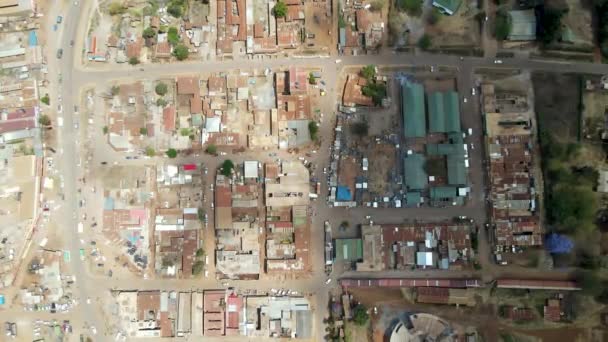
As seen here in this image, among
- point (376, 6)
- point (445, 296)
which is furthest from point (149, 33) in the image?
point (445, 296)

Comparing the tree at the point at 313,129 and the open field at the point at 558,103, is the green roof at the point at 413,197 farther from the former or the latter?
the open field at the point at 558,103

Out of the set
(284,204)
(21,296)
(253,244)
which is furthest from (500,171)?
(21,296)

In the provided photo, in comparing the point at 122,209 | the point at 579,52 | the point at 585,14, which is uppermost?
the point at 585,14

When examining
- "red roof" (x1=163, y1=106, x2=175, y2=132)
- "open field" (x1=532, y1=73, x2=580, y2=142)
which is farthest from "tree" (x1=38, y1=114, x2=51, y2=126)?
"open field" (x1=532, y1=73, x2=580, y2=142)

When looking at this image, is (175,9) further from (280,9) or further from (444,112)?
(444,112)

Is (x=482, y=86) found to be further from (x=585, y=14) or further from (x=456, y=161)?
(x=585, y=14)

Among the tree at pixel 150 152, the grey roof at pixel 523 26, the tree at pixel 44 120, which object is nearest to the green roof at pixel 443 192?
the grey roof at pixel 523 26
